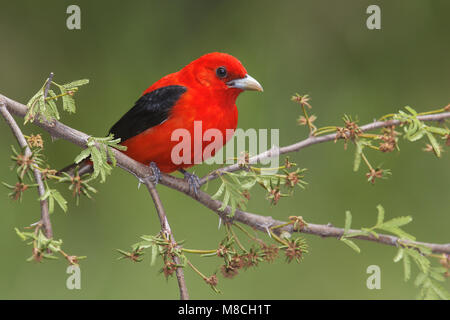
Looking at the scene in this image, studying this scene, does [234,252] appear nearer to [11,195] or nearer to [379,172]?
[379,172]

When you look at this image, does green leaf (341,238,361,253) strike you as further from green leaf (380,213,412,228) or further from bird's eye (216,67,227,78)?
bird's eye (216,67,227,78)

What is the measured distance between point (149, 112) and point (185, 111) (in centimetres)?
26

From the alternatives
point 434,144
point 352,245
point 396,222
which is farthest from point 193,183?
point 434,144

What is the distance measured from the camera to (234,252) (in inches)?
95.7

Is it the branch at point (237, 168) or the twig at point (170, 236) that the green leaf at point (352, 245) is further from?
the twig at point (170, 236)

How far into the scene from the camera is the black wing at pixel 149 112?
3.24 metres

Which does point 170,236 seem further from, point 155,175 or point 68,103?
point 68,103

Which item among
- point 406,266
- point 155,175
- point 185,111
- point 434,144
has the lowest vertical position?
point 406,266

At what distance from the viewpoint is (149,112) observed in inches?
130

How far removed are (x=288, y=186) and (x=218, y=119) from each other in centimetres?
89

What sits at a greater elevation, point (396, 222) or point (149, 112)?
point (149, 112)

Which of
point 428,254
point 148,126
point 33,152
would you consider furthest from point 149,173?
point 428,254

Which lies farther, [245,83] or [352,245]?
[245,83]

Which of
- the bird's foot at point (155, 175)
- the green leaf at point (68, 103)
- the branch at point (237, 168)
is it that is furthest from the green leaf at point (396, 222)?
the green leaf at point (68, 103)
